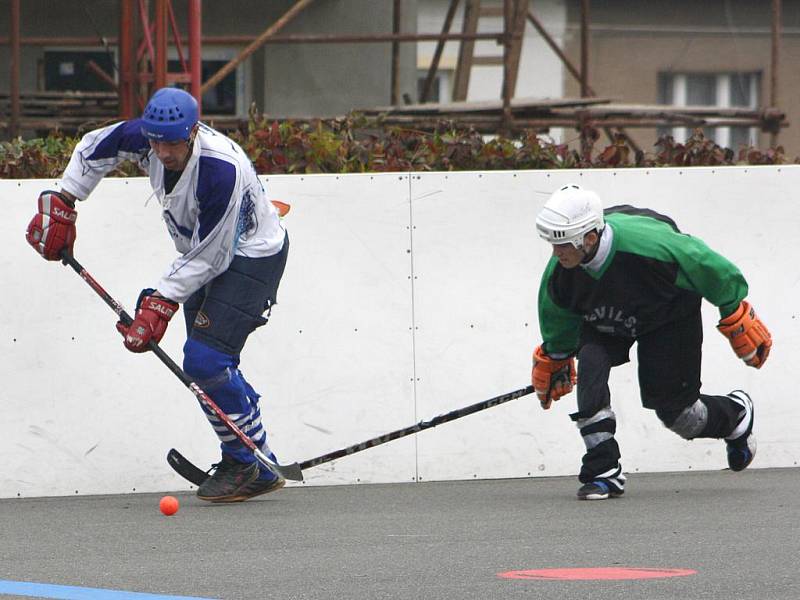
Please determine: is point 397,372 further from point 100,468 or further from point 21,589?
point 21,589

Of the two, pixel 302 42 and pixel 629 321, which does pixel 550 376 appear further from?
pixel 302 42

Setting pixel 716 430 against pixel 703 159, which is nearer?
pixel 716 430

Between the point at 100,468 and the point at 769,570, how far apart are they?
3212 millimetres

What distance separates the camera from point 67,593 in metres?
4.51

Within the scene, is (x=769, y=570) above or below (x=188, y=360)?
below

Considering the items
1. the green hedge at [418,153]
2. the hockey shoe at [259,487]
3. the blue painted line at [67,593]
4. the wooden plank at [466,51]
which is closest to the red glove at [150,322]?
the hockey shoe at [259,487]

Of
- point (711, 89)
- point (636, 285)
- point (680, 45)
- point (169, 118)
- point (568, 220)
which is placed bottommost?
point (636, 285)

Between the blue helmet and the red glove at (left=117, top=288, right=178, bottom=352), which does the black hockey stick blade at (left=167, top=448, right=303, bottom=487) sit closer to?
the red glove at (left=117, top=288, right=178, bottom=352)

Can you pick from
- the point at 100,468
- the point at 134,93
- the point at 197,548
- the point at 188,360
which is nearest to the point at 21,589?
A: the point at 197,548

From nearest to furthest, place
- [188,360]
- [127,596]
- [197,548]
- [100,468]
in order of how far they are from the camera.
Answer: [127,596] < [197,548] < [188,360] < [100,468]

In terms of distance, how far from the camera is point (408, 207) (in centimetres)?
712

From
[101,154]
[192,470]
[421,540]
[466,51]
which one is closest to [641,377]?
[421,540]

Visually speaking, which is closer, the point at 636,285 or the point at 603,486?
the point at 636,285

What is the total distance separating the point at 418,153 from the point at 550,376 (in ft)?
5.10
